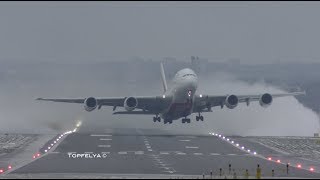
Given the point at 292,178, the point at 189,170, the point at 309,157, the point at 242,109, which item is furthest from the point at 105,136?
the point at 292,178

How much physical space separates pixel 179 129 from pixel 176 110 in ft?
101

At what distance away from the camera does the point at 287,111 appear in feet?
424

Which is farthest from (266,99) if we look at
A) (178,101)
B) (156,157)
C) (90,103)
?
(156,157)

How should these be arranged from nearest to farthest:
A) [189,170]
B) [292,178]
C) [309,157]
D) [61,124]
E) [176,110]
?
[292,178] < [189,170] < [309,157] < [176,110] < [61,124]

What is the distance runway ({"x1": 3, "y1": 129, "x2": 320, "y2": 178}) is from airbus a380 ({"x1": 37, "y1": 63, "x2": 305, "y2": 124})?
3986 millimetres

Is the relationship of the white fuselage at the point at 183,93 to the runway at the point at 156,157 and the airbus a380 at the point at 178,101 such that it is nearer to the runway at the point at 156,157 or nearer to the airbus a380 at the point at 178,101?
the airbus a380 at the point at 178,101

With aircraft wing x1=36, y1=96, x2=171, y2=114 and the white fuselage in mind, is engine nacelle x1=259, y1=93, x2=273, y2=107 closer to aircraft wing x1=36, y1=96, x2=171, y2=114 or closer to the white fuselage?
the white fuselage

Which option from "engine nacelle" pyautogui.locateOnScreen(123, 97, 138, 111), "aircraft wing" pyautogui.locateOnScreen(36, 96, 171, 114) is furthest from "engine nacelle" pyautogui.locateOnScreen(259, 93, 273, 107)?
"engine nacelle" pyautogui.locateOnScreen(123, 97, 138, 111)

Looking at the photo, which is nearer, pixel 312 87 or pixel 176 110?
pixel 176 110

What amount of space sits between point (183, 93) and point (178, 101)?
159cm

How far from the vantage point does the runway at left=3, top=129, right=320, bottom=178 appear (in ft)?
203

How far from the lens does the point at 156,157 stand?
7662 cm

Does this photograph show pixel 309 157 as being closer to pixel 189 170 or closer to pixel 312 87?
pixel 189 170

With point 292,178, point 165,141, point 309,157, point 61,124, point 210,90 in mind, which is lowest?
point 292,178
